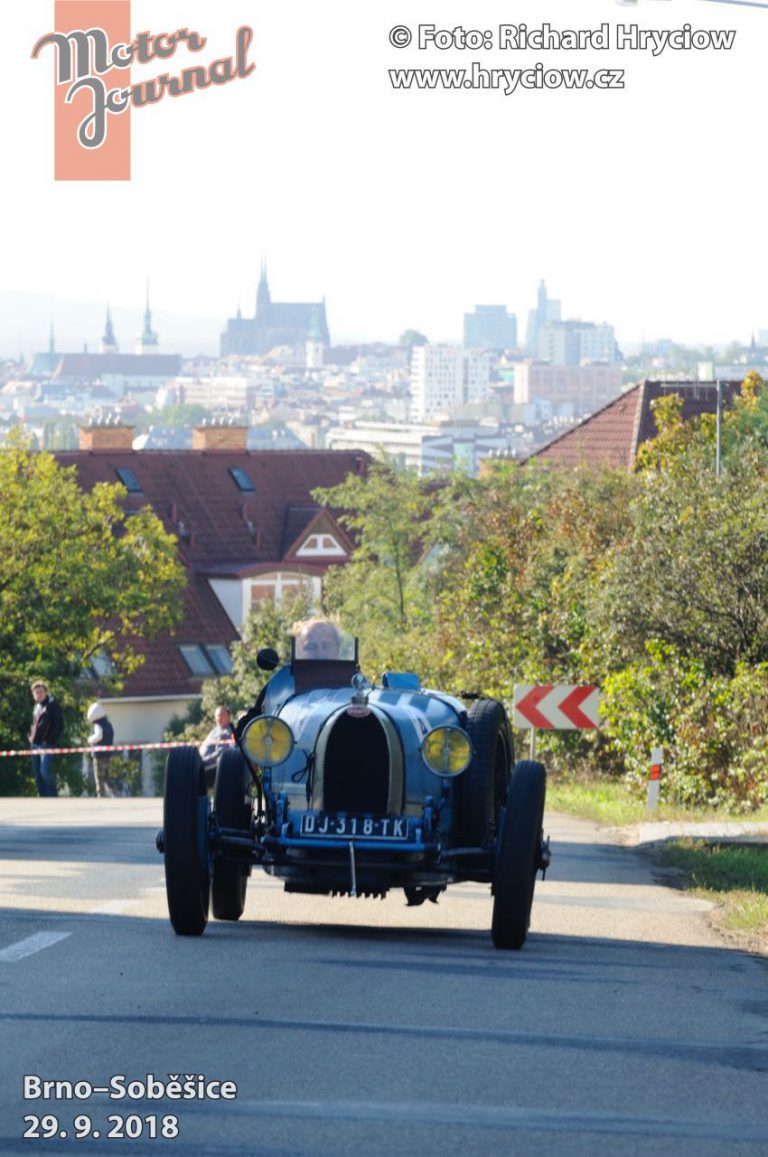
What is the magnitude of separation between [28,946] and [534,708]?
608 inches

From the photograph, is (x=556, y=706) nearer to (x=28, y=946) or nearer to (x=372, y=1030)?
(x=28, y=946)

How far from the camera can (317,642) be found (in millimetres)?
12180

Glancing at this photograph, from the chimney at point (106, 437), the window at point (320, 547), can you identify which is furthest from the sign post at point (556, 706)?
the chimney at point (106, 437)

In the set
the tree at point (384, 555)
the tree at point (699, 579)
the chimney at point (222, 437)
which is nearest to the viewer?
the tree at point (699, 579)

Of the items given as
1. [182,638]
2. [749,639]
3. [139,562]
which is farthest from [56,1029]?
[182,638]

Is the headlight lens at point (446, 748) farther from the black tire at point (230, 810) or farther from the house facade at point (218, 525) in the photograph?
the house facade at point (218, 525)

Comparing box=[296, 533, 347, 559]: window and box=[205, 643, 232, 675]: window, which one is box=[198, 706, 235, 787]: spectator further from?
box=[296, 533, 347, 559]: window

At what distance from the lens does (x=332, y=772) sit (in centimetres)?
1138

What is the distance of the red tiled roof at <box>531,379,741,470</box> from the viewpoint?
66.5 metres

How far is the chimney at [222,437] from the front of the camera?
4186 inches

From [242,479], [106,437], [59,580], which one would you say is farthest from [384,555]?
[106,437]

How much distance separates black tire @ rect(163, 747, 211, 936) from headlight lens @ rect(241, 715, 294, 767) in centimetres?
29

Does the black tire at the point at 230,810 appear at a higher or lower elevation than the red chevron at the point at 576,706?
higher

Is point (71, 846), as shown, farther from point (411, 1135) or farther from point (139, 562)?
point (139, 562)
